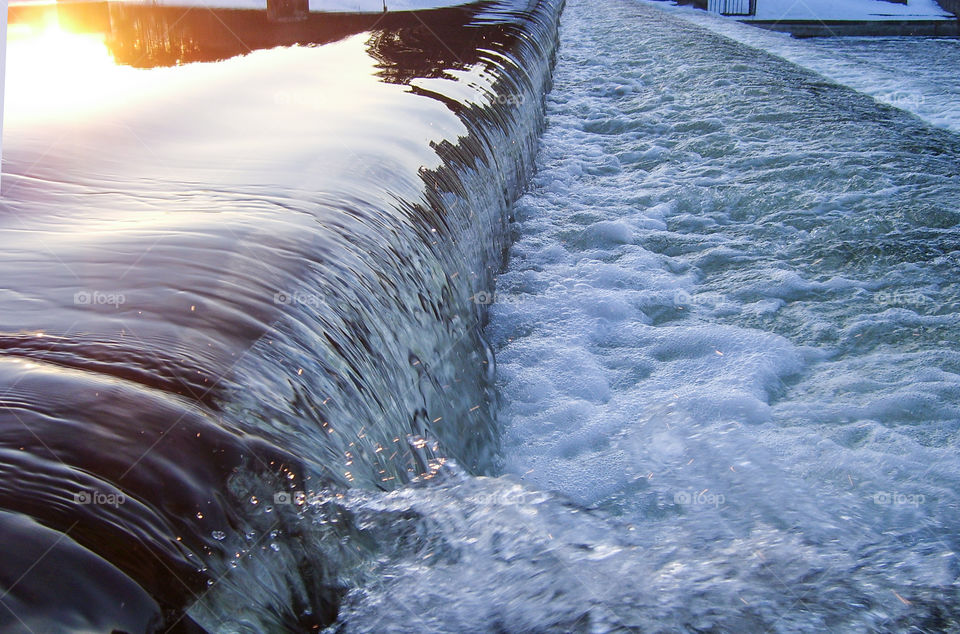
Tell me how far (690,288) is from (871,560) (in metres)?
2.34

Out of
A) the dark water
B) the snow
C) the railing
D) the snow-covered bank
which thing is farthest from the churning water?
the railing

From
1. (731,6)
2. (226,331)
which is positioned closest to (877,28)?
(731,6)

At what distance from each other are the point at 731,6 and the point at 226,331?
21771mm

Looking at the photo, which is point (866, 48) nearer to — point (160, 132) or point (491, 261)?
point (491, 261)

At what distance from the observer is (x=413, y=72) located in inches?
235

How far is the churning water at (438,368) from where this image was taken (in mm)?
1615

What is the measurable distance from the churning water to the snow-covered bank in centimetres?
261

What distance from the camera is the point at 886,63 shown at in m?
12.2

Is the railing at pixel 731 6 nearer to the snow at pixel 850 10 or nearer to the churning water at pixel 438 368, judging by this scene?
the snow at pixel 850 10

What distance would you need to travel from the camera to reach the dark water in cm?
144

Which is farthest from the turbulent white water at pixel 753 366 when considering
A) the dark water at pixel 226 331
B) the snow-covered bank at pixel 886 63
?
the snow-covered bank at pixel 886 63

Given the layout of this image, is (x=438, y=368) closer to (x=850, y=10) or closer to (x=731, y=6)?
(x=850, y=10)

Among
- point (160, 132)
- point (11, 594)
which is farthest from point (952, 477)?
point (160, 132)

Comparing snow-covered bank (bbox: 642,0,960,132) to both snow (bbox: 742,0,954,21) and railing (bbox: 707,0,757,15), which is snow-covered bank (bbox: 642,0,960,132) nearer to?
snow (bbox: 742,0,954,21)
